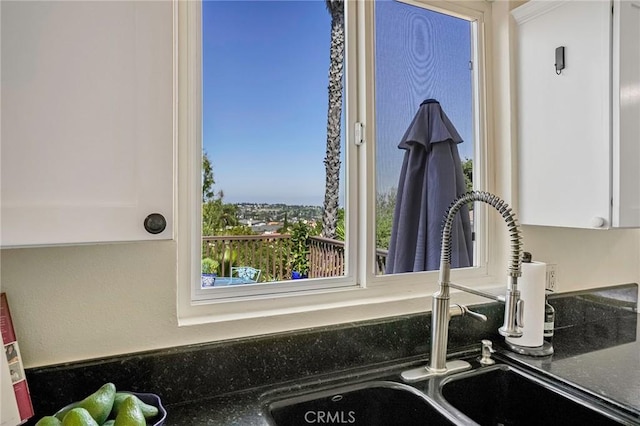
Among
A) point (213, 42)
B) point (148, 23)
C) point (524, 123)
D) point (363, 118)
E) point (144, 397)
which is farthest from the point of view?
point (524, 123)

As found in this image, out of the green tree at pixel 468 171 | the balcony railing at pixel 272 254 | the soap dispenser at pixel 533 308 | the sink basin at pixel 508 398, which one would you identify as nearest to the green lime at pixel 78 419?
the balcony railing at pixel 272 254

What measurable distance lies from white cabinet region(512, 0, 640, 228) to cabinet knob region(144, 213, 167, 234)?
133 centimetres

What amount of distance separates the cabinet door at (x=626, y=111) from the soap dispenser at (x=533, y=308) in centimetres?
30

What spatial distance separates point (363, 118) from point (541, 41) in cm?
74

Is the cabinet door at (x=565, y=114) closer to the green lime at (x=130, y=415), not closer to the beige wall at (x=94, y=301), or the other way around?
the beige wall at (x=94, y=301)

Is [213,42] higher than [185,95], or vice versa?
[213,42]

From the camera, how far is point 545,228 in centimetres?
152

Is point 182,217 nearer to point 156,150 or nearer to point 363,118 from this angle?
point 156,150

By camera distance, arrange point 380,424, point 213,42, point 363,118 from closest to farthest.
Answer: point 380,424 → point 213,42 → point 363,118

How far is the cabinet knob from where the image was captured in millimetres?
672

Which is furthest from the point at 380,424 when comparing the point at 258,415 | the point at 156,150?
the point at 156,150

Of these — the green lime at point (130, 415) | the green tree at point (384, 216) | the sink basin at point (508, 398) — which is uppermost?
the green tree at point (384, 216)

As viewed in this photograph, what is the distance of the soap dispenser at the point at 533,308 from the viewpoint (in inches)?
47.3

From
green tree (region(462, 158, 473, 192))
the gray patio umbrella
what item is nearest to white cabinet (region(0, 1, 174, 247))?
the gray patio umbrella
